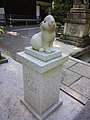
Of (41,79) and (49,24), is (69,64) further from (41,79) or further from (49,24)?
(49,24)

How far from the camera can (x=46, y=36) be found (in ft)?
5.37

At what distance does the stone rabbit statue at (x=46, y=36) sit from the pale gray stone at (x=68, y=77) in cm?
136

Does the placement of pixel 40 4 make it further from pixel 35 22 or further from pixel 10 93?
pixel 10 93

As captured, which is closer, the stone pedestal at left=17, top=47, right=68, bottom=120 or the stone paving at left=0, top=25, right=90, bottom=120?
the stone pedestal at left=17, top=47, right=68, bottom=120

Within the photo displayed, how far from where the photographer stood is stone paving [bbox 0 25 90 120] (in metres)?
2.03

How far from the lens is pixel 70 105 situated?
7.32ft

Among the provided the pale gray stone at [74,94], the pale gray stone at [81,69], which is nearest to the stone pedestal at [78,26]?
the pale gray stone at [81,69]

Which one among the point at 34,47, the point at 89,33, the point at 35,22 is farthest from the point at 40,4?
the point at 34,47

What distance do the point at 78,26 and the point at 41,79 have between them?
4.64 metres

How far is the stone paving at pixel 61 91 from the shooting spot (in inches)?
80.0

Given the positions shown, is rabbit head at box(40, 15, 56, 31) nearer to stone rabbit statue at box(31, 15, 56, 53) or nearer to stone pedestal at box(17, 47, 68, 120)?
stone rabbit statue at box(31, 15, 56, 53)

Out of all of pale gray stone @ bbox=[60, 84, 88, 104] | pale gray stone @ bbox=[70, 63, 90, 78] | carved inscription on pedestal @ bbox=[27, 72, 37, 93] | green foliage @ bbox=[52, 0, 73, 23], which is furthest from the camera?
green foliage @ bbox=[52, 0, 73, 23]

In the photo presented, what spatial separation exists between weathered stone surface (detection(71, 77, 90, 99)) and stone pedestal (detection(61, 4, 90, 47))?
280 centimetres

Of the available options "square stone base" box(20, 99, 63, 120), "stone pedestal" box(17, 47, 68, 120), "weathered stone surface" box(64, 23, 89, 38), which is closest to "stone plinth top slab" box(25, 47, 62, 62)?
"stone pedestal" box(17, 47, 68, 120)
